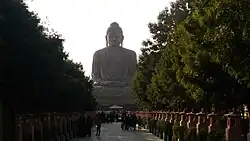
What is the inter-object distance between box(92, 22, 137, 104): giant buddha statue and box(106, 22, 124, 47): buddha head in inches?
16.9

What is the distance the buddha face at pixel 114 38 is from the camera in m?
96.1

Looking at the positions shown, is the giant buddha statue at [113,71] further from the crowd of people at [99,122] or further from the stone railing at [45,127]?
the stone railing at [45,127]

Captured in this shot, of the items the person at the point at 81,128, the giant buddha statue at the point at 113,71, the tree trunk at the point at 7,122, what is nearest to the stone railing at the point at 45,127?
the tree trunk at the point at 7,122

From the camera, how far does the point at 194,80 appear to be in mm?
20453

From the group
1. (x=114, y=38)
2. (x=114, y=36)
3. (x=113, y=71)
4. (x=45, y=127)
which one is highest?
(x=114, y=36)

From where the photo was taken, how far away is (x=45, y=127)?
2575 centimetres

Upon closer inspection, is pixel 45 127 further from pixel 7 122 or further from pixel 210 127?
pixel 210 127

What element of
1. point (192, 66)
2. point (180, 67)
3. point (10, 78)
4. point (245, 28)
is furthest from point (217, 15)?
point (180, 67)

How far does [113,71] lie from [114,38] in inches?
224

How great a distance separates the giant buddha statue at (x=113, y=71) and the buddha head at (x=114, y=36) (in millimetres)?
429

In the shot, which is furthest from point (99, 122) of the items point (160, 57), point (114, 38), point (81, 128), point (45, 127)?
point (114, 38)

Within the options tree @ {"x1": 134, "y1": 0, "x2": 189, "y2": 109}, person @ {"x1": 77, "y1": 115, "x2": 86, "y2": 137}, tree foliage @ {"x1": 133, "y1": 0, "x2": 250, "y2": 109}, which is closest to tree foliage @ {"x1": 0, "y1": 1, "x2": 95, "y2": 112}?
tree foliage @ {"x1": 133, "y1": 0, "x2": 250, "y2": 109}

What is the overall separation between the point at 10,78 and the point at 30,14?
2.13m

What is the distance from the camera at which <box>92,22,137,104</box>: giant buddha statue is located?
3652 inches
